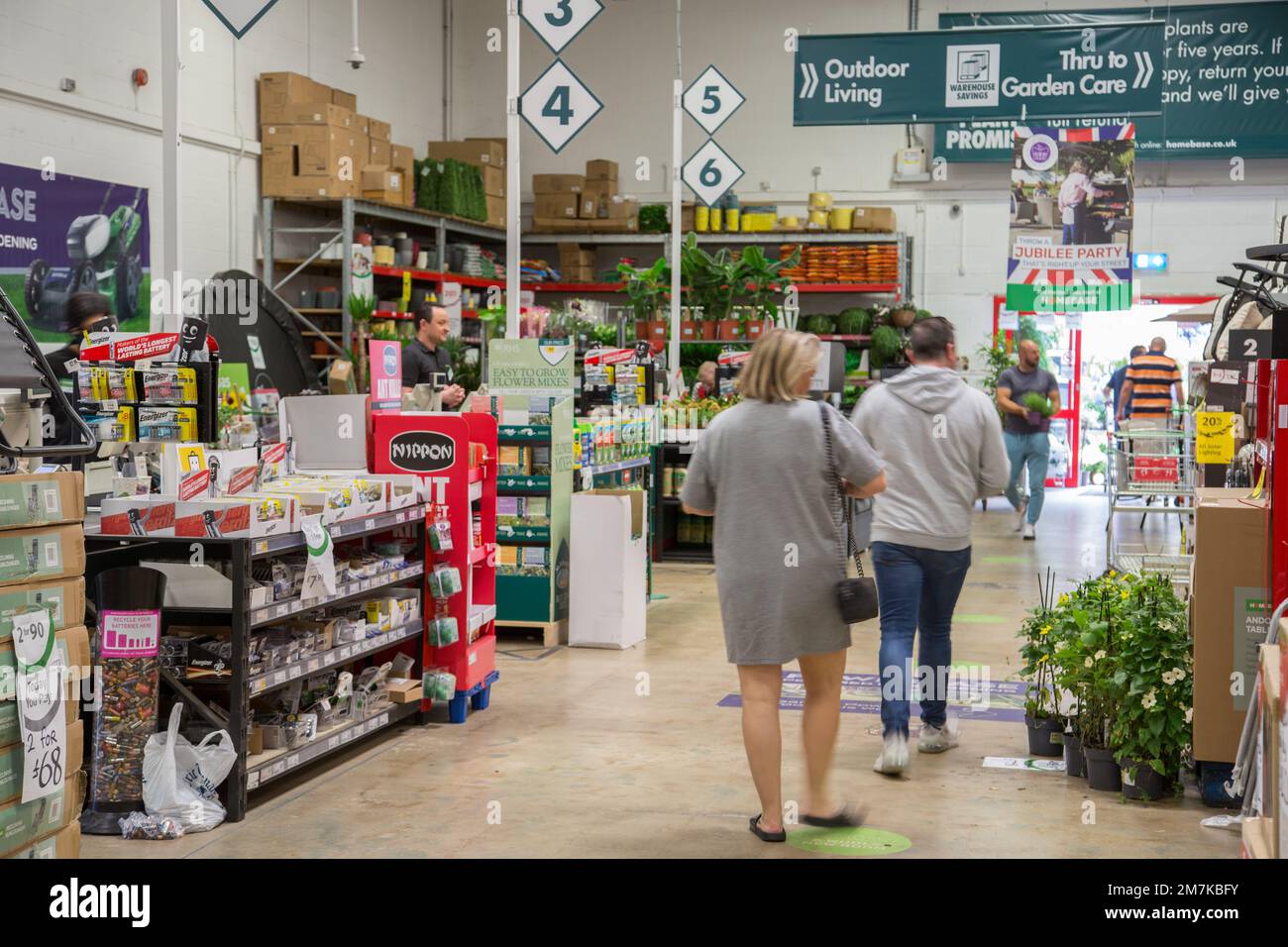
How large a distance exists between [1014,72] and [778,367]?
22.2 feet

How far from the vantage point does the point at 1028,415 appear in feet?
39.7

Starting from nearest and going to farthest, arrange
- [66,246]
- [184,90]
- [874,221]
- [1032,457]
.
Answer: [66,246], [1032,457], [184,90], [874,221]

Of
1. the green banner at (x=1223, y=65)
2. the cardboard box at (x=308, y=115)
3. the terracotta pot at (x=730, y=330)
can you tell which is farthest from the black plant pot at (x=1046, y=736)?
the cardboard box at (x=308, y=115)

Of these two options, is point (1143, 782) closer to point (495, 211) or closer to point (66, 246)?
point (66, 246)

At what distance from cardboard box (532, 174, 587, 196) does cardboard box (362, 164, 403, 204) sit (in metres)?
4.41

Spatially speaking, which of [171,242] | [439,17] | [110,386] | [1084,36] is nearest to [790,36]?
[1084,36]

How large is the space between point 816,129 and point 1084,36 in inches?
330

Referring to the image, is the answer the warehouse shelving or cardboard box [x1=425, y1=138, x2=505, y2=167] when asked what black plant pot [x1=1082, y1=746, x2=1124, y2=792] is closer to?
the warehouse shelving

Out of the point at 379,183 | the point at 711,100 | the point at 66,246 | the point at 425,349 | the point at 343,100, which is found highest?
the point at 343,100

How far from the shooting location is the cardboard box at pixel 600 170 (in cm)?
1778

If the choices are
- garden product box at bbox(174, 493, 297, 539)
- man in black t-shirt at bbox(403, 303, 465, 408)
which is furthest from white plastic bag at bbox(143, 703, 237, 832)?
man in black t-shirt at bbox(403, 303, 465, 408)

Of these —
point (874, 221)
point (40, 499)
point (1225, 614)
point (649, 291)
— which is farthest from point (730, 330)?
point (40, 499)
